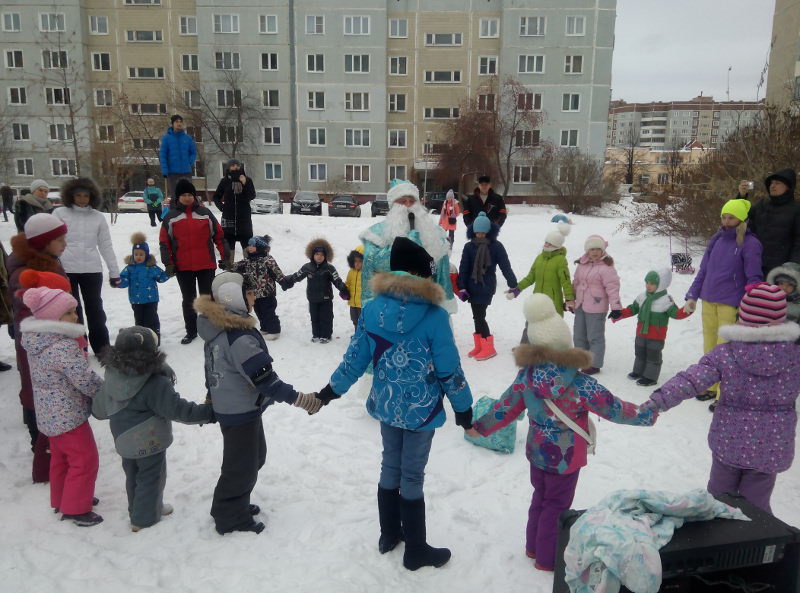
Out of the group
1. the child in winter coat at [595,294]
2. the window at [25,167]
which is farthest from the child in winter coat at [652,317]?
the window at [25,167]

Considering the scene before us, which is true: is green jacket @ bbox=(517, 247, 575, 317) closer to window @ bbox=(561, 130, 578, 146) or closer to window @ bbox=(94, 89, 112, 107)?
window @ bbox=(561, 130, 578, 146)

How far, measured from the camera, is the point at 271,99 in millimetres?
41281

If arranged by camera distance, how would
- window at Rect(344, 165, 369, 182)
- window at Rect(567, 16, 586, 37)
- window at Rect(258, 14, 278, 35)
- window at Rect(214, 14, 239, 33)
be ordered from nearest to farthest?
window at Rect(567, 16, 586, 37) < window at Rect(258, 14, 278, 35) < window at Rect(214, 14, 239, 33) < window at Rect(344, 165, 369, 182)

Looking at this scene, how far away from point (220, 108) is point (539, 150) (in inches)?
919

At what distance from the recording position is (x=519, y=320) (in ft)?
30.6

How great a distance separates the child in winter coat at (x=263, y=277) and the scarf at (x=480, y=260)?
2577mm

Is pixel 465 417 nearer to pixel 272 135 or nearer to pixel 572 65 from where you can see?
pixel 272 135

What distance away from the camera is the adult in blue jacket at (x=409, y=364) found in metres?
3.04

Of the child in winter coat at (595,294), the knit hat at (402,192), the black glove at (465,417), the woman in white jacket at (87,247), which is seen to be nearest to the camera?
the black glove at (465,417)

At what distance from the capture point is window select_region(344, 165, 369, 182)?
41.8 m

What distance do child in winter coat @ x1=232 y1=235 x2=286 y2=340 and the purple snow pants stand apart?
16.6ft

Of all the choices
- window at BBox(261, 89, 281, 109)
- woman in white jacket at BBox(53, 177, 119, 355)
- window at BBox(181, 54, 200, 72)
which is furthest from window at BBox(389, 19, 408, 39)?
woman in white jacket at BBox(53, 177, 119, 355)

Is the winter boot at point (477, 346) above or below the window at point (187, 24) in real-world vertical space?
below

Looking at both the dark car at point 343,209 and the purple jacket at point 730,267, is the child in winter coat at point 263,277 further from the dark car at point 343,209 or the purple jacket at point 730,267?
the dark car at point 343,209
